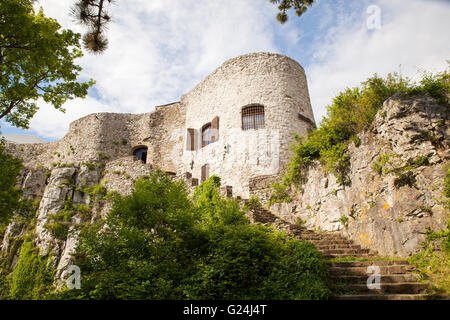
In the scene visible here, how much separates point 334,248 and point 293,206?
2961 mm

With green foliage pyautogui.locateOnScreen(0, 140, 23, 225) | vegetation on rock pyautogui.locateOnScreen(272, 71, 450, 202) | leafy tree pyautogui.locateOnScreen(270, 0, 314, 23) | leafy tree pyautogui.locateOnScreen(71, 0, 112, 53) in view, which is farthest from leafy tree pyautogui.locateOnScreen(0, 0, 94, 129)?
vegetation on rock pyautogui.locateOnScreen(272, 71, 450, 202)

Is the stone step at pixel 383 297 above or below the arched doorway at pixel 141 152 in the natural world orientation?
below

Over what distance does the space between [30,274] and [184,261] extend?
11173 mm

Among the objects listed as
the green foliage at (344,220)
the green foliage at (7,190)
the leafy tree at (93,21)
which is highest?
the leafy tree at (93,21)

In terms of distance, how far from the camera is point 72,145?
20.6m

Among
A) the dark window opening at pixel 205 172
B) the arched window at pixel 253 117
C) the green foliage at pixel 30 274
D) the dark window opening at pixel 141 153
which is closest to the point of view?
the green foliage at pixel 30 274

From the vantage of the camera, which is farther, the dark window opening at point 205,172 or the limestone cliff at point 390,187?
the dark window opening at point 205,172

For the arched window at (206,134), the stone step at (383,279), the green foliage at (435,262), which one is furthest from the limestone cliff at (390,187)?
the arched window at (206,134)

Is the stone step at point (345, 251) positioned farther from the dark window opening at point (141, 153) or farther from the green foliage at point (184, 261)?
the dark window opening at point (141, 153)

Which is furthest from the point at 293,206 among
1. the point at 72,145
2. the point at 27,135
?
the point at 27,135

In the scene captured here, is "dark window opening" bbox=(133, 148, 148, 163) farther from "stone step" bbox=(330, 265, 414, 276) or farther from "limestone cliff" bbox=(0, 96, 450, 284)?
"stone step" bbox=(330, 265, 414, 276)

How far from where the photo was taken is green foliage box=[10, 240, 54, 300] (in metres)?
12.6

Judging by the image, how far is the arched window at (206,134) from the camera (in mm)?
16870

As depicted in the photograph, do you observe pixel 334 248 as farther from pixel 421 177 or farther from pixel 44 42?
pixel 44 42
